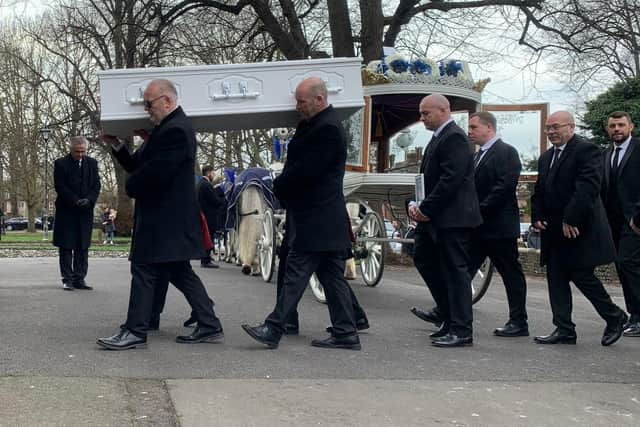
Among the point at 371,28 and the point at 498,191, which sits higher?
the point at 371,28

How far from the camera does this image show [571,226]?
6.36 meters

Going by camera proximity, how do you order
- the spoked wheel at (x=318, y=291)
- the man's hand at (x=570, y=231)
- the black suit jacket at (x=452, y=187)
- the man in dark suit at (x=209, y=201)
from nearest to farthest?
the black suit jacket at (x=452, y=187) < the man's hand at (x=570, y=231) < the spoked wheel at (x=318, y=291) < the man in dark suit at (x=209, y=201)

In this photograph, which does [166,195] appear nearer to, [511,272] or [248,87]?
[248,87]

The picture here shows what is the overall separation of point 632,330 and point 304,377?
364cm

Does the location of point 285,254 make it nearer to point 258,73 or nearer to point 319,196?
point 319,196

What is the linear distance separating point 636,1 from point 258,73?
1334 centimetres

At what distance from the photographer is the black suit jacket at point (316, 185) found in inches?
225

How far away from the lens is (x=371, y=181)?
32.0ft

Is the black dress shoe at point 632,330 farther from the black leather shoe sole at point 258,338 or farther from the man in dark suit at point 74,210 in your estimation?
the man in dark suit at point 74,210

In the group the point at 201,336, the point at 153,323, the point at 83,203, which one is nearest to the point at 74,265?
the point at 83,203

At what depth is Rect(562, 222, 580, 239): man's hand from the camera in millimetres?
6367

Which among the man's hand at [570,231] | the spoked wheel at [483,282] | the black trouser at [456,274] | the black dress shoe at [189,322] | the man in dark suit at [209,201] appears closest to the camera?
the black trouser at [456,274]

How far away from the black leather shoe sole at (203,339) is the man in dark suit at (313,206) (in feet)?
0.98

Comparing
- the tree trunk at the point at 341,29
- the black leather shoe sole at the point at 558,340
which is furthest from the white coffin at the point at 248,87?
the tree trunk at the point at 341,29
